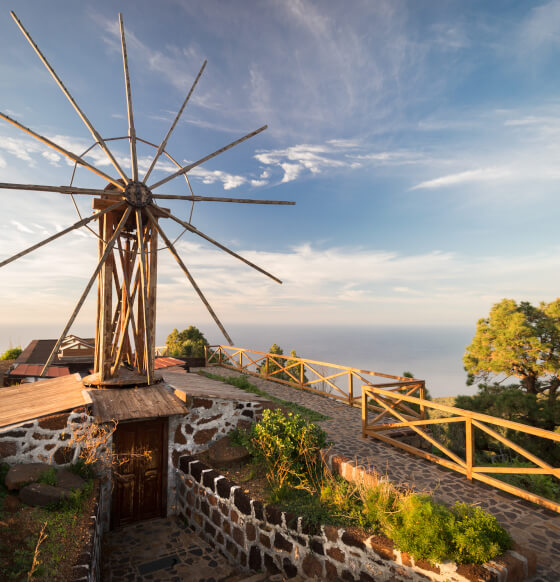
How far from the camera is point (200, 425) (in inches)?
301

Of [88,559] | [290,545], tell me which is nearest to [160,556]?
[88,559]

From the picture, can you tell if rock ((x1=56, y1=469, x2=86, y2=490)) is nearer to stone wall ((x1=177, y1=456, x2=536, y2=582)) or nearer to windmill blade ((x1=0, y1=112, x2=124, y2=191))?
stone wall ((x1=177, y1=456, x2=536, y2=582))

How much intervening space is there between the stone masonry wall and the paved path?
220 cm

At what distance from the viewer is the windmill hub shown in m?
8.45

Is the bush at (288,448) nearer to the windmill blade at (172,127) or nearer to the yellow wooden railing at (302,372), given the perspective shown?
the yellow wooden railing at (302,372)

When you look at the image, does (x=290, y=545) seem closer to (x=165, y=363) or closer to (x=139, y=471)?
(x=139, y=471)

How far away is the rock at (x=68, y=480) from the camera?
18.6ft

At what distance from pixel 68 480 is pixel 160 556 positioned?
2.06m

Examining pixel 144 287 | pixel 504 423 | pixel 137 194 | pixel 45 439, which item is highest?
pixel 137 194

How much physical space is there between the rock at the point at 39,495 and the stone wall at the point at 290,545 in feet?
8.00

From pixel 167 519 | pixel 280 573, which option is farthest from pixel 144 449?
pixel 280 573

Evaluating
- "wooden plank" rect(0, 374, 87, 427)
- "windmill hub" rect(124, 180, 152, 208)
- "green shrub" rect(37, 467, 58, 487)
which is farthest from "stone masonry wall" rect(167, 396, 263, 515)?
"windmill hub" rect(124, 180, 152, 208)

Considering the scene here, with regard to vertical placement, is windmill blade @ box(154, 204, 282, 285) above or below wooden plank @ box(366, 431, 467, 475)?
above

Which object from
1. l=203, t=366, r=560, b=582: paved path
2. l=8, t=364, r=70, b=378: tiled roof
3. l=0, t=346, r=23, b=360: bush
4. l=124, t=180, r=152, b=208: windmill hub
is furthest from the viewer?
l=0, t=346, r=23, b=360: bush
